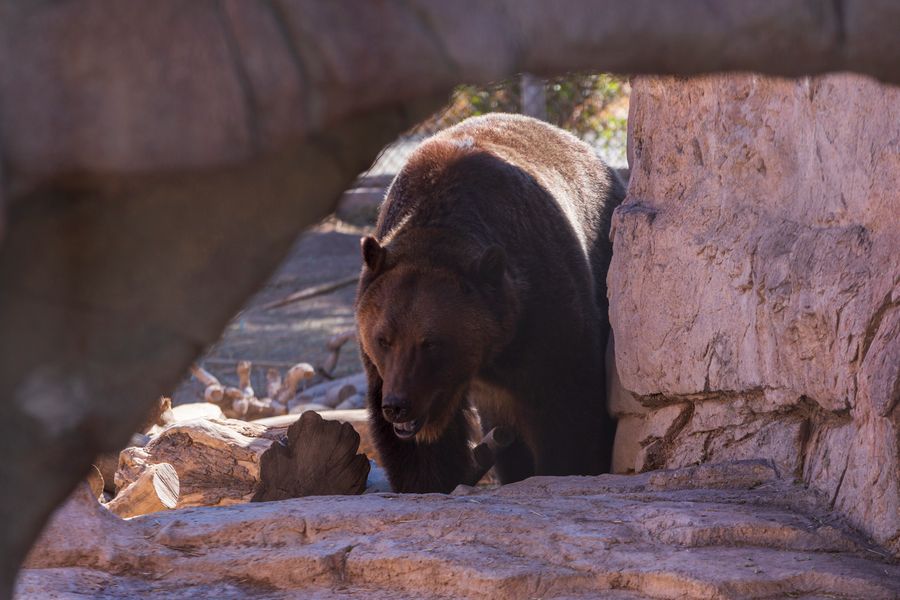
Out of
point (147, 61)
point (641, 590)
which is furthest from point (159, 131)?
point (641, 590)

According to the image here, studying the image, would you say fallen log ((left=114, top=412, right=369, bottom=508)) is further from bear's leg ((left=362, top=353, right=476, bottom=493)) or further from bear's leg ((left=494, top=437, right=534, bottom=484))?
bear's leg ((left=494, top=437, right=534, bottom=484))

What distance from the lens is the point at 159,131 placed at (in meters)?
1.76

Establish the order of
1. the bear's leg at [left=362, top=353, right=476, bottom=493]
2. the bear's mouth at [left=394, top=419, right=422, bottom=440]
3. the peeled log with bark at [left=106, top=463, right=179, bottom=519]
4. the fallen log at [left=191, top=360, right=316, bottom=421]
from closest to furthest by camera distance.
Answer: the peeled log with bark at [left=106, top=463, right=179, bottom=519]
the bear's mouth at [left=394, top=419, right=422, bottom=440]
the bear's leg at [left=362, top=353, right=476, bottom=493]
the fallen log at [left=191, top=360, right=316, bottom=421]

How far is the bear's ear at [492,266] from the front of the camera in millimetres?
5492

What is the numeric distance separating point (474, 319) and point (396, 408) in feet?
2.07

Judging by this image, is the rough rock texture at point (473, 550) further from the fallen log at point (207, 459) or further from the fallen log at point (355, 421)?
the fallen log at point (355, 421)

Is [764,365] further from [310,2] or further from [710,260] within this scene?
[310,2]

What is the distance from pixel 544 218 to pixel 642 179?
26.3 inches

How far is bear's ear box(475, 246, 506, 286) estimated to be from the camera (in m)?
5.49

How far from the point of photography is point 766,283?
4289 millimetres

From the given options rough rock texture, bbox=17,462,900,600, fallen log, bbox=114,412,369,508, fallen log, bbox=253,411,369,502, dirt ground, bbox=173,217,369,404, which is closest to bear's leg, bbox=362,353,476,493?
fallen log, bbox=114,412,369,508

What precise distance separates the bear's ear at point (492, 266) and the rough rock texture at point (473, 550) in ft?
5.41

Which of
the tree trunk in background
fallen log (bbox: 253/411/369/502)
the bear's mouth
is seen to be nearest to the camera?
fallen log (bbox: 253/411/369/502)

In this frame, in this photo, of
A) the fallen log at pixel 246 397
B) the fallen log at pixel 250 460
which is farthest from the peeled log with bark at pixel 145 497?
the fallen log at pixel 246 397
